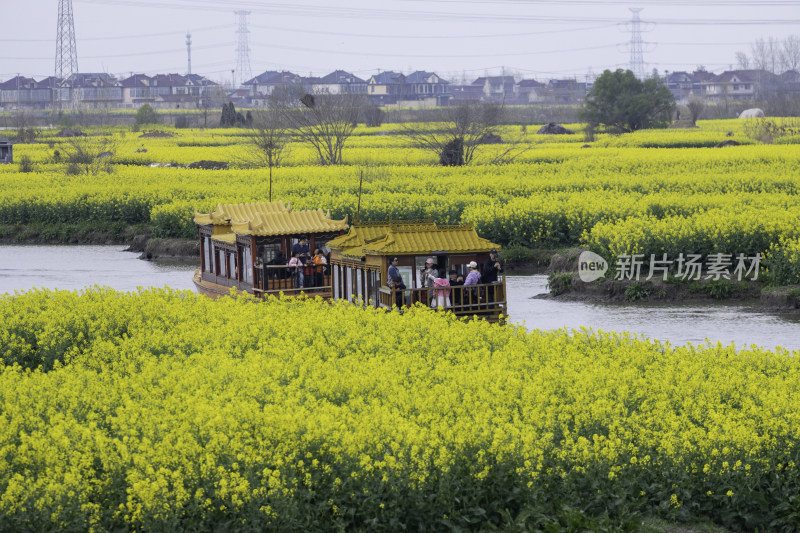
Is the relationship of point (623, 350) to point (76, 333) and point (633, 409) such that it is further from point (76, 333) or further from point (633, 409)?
point (76, 333)

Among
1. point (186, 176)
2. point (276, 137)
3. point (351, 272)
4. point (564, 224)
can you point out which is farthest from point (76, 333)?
point (276, 137)

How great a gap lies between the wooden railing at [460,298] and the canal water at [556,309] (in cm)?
154

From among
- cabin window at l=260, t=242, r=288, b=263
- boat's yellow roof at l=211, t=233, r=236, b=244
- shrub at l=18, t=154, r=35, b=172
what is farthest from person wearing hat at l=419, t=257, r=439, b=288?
A: shrub at l=18, t=154, r=35, b=172

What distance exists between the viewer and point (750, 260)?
29469 millimetres

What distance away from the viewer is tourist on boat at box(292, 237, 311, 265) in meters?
24.6

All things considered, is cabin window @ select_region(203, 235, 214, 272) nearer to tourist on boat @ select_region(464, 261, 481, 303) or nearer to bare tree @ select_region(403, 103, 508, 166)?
tourist on boat @ select_region(464, 261, 481, 303)

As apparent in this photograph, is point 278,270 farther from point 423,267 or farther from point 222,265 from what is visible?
point 423,267

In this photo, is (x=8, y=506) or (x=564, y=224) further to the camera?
(x=564, y=224)

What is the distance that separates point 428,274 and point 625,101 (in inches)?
2882

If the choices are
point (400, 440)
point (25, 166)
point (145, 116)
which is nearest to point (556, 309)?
point (400, 440)

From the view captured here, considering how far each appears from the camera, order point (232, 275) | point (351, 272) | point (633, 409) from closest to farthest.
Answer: point (633, 409) → point (351, 272) → point (232, 275)

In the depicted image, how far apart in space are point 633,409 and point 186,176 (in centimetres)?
4785

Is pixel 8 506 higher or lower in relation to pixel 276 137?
lower

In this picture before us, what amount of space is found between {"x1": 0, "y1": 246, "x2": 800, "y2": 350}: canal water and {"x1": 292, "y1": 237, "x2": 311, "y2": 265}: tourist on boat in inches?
124
